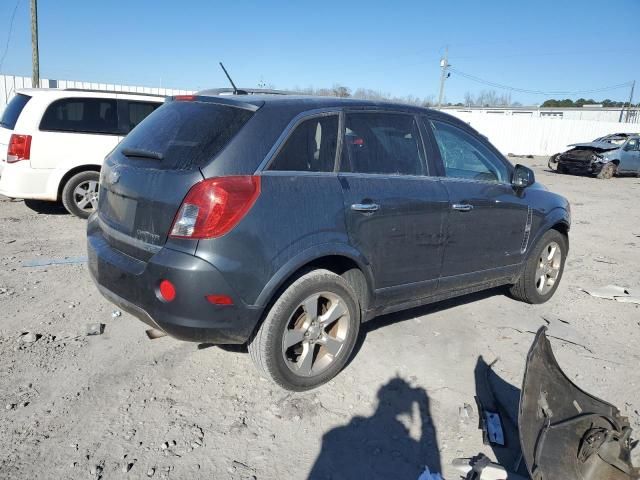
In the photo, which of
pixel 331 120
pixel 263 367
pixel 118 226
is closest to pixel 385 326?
pixel 263 367

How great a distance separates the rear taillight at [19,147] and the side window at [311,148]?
5215mm

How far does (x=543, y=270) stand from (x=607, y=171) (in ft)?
56.1

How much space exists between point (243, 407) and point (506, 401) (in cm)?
171

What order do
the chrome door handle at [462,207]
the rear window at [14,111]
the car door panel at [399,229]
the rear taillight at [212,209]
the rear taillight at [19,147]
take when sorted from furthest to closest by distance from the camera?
the rear window at [14,111], the rear taillight at [19,147], the chrome door handle at [462,207], the car door panel at [399,229], the rear taillight at [212,209]

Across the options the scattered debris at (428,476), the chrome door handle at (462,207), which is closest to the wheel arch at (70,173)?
the chrome door handle at (462,207)

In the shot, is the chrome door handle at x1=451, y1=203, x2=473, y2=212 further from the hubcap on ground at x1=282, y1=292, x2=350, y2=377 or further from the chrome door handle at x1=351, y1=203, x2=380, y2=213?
the hubcap on ground at x1=282, y1=292, x2=350, y2=377

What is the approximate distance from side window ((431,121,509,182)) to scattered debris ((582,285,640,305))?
6.99ft

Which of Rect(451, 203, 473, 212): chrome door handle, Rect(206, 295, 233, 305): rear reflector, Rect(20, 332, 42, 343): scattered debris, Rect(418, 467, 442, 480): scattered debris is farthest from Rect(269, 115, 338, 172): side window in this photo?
Rect(20, 332, 42, 343): scattered debris

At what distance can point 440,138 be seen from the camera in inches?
155

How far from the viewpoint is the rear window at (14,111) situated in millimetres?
6953

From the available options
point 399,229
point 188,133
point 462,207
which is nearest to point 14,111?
point 188,133

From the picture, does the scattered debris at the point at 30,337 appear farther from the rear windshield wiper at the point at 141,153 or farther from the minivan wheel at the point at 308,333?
the minivan wheel at the point at 308,333

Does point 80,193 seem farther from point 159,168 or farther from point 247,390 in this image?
point 247,390

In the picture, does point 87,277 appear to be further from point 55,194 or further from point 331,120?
point 331,120
